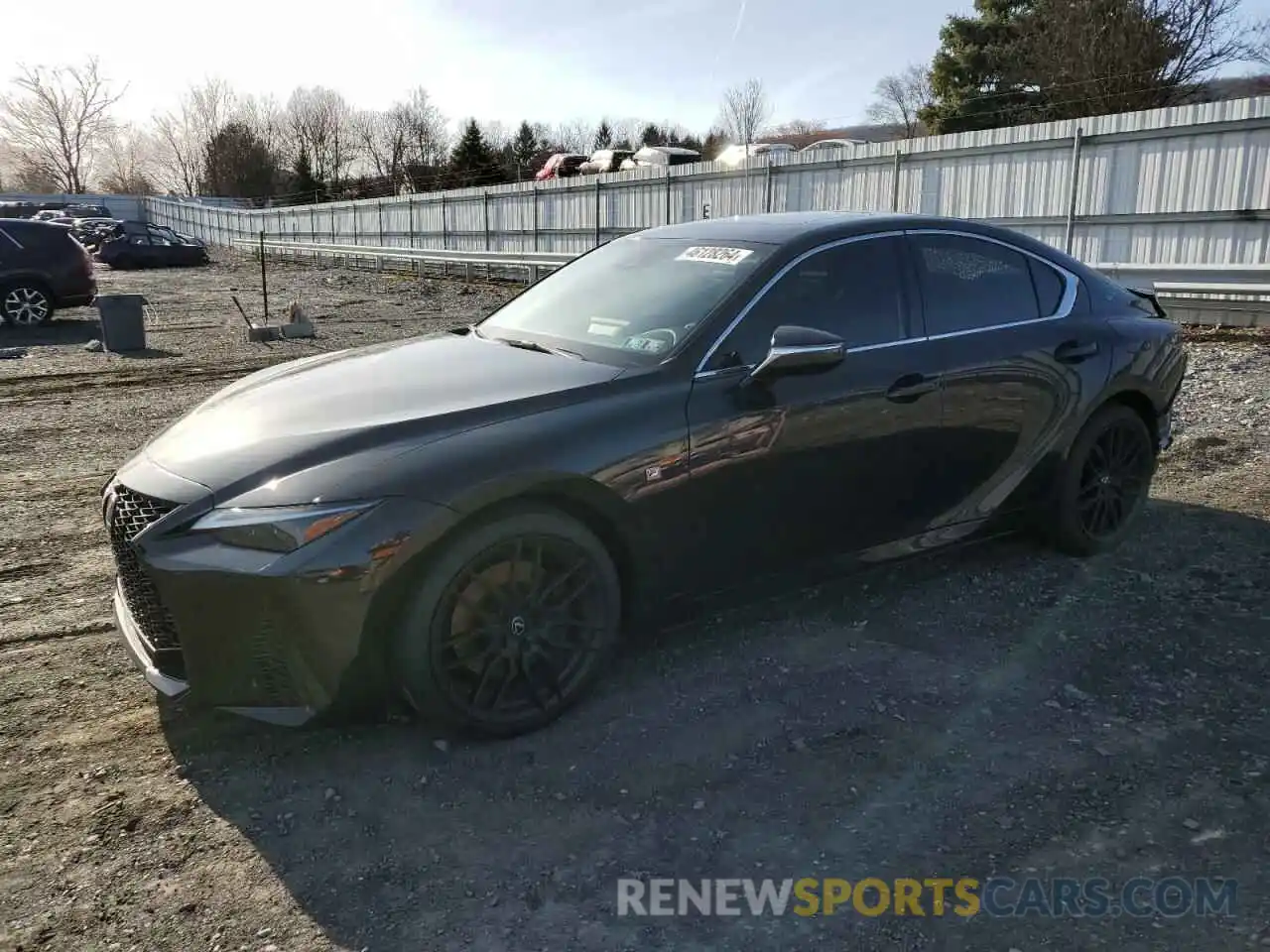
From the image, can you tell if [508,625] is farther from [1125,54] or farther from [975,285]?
[1125,54]

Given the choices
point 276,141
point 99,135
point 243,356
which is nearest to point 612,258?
point 243,356

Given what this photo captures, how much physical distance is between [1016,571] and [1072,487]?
480mm

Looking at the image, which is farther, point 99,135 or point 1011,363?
point 99,135

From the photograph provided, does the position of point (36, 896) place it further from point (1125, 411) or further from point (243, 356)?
point (243, 356)

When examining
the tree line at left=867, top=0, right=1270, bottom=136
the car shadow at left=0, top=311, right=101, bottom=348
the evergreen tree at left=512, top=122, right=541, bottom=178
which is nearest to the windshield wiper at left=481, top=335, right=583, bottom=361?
the car shadow at left=0, top=311, right=101, bottom=348

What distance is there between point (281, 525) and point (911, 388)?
2.52 m

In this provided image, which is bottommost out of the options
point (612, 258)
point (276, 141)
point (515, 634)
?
point (515, 634)

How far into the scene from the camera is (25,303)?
1505cm

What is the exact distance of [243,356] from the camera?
12773 millimetres

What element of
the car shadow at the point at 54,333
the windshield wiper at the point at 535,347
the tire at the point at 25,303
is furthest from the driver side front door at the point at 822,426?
the tire at the point at 25,303

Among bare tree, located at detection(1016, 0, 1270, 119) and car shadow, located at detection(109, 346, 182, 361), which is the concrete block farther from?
bare tree, located at detection(1016, 0, 1270, 119)

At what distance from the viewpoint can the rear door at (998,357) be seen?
4.29 meters

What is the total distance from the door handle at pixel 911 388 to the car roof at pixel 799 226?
0.66 m

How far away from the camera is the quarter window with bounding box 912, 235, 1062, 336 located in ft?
14.2
